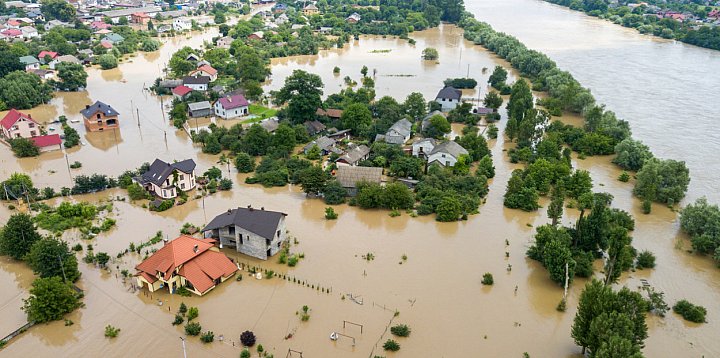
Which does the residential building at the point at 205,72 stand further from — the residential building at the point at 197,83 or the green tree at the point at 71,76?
the green tree at the point at 71,76

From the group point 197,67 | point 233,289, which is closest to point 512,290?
point 233,289

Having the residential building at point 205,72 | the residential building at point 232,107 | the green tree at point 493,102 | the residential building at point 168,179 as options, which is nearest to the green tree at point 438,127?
the green tree at point 493,102

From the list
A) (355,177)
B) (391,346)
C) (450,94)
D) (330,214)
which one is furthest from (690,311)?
(450,94)

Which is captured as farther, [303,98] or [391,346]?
[303,98]

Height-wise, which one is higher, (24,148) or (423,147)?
(423,147)

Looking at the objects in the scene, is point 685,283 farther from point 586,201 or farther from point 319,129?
point 319,129

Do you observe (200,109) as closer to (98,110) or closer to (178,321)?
(98,110)
